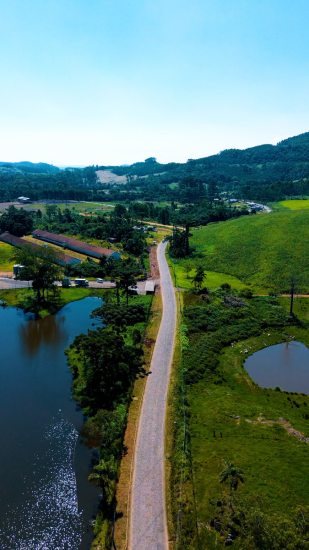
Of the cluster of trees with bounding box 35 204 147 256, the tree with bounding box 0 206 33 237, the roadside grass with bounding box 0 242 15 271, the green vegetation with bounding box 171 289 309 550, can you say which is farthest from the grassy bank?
the tree with bounding box 0 206 33 237

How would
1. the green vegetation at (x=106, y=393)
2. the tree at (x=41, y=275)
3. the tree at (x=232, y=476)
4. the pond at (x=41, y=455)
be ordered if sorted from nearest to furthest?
the pond at (x=41, y=455)
the green vegetation at (x=106, y=393)
the tree at (x=232, y=476)
the tree at (x=41, y=275)

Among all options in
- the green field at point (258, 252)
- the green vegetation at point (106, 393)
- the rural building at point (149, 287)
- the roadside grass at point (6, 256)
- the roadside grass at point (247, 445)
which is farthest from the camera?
the roadside grass at point (6, 256)

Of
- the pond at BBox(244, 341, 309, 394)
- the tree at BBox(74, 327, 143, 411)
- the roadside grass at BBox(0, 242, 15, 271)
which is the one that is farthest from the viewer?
the roadside grass at BBox(0, 242, 15, 271)

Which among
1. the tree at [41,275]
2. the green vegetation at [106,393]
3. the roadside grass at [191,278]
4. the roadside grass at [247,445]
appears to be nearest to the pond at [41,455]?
the green vegetation at [106,393]

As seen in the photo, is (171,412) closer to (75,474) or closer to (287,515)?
(75,474)

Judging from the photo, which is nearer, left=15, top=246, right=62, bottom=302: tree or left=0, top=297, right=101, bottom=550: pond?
left=0, top=297, right=101, bottom=550: pond

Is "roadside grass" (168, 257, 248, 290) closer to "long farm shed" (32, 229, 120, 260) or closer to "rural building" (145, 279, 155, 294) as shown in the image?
"rural building" (145, 279, 155, 294)

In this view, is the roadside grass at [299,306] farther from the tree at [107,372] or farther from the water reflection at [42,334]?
the water reflection at [42,334]
